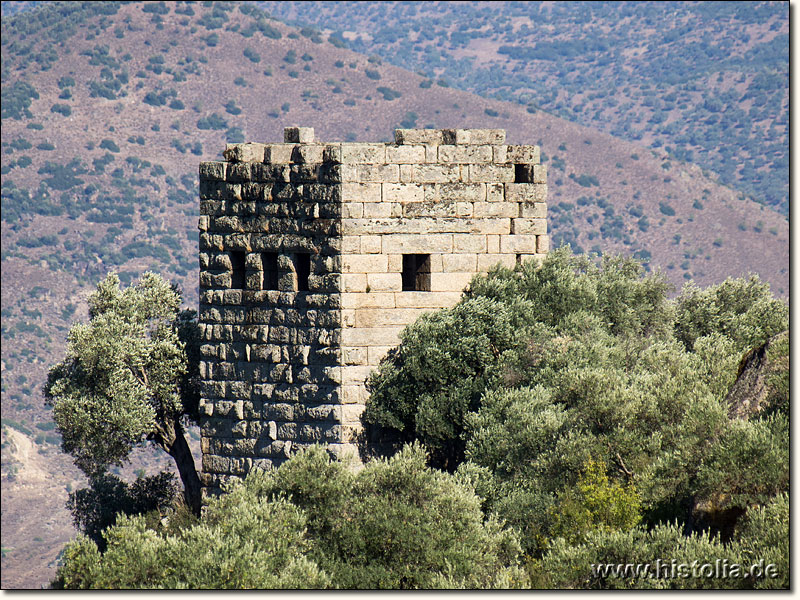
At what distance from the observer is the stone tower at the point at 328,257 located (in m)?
20.9

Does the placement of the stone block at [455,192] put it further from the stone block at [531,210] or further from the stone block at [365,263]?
the stone block at [365,263]

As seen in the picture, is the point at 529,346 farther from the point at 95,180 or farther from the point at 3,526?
the point at 95,180

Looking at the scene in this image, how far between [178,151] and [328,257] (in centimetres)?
11160

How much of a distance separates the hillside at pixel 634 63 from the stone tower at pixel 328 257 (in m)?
103

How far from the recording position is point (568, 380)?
800 inches

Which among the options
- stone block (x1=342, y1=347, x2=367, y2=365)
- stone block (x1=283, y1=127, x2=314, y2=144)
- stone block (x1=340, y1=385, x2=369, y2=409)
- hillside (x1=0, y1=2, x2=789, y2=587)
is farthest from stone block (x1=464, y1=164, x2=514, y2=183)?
hillside (x1=0, y1=2, x2=789, y2=587)

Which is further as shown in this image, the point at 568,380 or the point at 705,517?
the point at 568,380

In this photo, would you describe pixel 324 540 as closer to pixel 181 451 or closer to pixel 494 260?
pixel 494 260

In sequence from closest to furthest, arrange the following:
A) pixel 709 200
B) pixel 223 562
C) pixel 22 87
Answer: pixel 223 562 < pixel 709 200 < pixel 22 87

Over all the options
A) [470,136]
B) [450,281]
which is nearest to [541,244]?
[450,281]

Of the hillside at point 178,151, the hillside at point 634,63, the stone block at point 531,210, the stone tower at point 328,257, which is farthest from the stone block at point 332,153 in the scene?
the hillside at point 634,63

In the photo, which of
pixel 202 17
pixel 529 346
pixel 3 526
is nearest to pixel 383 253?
pixel 529 346

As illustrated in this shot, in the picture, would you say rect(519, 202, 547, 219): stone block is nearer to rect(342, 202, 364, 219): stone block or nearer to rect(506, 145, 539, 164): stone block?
rect(506, 145, 539, 164): stone block

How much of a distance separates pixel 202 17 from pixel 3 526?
266 ft
